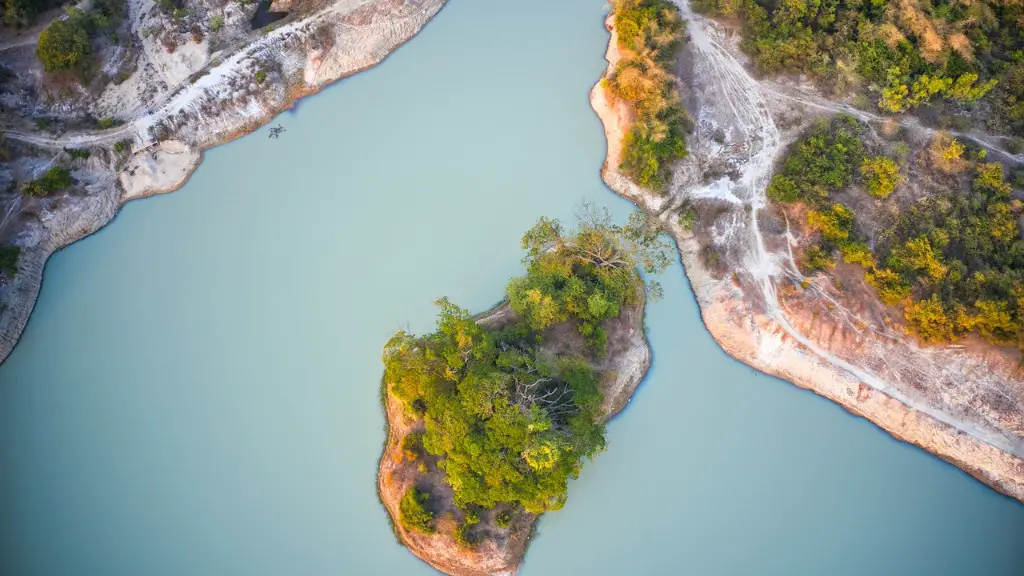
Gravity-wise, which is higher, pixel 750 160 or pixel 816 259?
pixel 750 160

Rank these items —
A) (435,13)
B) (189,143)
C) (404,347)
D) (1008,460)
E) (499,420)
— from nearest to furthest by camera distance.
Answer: (499,420) → (404,347) → (1008,460) → (189,143) → (435,13)

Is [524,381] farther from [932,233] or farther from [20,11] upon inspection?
[20,11]

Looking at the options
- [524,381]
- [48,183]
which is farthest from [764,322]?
[48,183]

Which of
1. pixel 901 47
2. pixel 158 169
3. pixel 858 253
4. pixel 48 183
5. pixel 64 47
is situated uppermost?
pixel 64 47

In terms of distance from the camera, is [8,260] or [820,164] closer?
[8,260]

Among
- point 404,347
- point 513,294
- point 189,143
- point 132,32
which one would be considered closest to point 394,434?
point 404,347

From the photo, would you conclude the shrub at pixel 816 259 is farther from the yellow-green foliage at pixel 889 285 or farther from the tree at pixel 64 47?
the tree at pixel 64 47

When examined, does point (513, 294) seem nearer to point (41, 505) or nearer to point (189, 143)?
point (189, 143)

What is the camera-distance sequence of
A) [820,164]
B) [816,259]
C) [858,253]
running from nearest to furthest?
[858,253], [816,259], [820,164]
